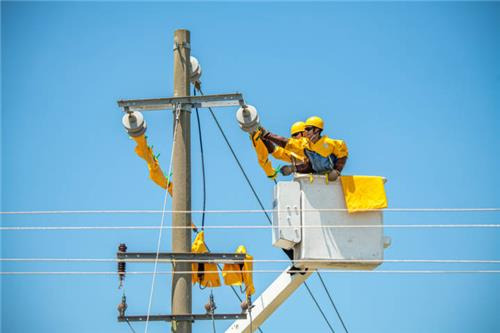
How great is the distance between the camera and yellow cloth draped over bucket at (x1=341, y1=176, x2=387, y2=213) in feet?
43.0

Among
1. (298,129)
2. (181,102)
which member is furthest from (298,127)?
(181,102)

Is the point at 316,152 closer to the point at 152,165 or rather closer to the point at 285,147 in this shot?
the point at 285,147

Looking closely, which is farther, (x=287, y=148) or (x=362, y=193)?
(x=287, y=148)

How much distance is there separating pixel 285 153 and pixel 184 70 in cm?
165

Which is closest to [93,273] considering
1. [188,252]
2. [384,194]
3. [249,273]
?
[188,252]

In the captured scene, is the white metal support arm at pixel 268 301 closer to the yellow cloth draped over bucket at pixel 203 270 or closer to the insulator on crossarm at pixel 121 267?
the yellow cloth draped over bucket at pixel 203 270

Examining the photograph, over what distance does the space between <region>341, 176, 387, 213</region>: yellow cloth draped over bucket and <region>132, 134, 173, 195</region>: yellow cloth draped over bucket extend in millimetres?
2289

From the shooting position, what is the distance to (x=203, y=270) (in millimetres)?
13195

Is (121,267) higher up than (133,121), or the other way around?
(133,121)

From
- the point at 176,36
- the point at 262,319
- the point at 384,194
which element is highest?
the point at 176,36

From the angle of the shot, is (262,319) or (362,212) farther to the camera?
(262,319)

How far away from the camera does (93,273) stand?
12.7 m

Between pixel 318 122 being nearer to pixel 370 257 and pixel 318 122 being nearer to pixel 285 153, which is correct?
pixel 285 153

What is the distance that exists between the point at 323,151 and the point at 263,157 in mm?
758
